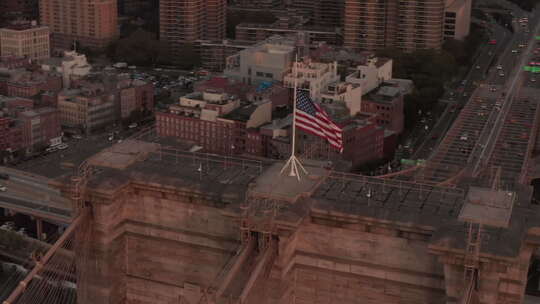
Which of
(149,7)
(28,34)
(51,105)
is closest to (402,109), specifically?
(51,105)

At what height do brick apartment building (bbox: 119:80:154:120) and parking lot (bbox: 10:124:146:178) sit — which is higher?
brick apartment building (bbox: 119:80:154:120)

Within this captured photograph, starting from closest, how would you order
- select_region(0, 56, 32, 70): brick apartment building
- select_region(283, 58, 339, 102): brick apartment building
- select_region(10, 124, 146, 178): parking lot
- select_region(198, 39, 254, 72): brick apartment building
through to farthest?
select_region(10, 124, 146, 178): parking lot
select_region(283, 58, 339, 102): brick apartment building
select_region(0, 56, 32, 70): brick apartment building
select_region(198, 39, 254, 72): brick apartment building

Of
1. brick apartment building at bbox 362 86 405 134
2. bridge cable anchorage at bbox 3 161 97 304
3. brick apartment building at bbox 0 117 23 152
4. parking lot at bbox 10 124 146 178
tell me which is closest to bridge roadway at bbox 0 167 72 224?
parking lot at bbox 10 124 146 178

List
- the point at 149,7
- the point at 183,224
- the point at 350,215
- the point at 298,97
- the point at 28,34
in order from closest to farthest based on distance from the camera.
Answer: the point at 350,215 → the point at 183,224 → the point at 298,97 → the point at 28,34 → the point at 149,7

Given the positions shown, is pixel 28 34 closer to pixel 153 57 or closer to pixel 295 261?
pixel 153 57

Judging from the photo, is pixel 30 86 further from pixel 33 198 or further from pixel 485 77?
pixel 485 77

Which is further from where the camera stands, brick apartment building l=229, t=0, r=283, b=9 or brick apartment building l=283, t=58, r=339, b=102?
brick apartment building l=229, t=0, r=283, b=9

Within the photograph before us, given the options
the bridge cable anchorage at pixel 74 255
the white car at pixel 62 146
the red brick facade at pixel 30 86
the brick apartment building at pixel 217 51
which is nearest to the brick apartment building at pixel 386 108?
the white car at pixel 62 146

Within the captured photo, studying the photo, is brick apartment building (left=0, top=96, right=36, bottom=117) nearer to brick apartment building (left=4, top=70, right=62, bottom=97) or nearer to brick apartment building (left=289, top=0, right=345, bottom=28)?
brick apartment building (left=4, top=70, right=62, bottom=97)

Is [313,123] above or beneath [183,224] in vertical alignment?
above
